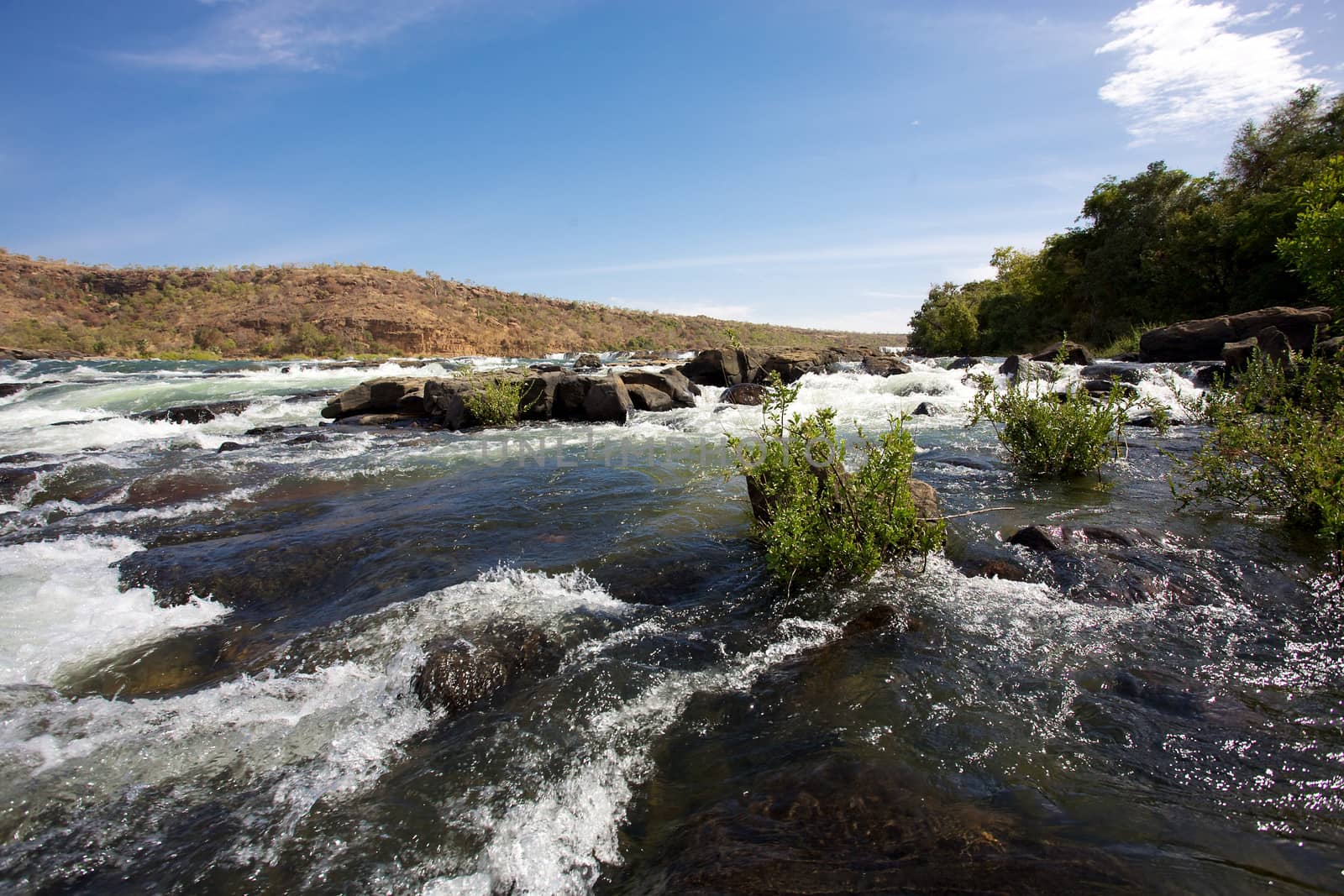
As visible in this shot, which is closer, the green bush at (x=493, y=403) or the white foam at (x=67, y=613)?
the white foam at (x=67, y=613)

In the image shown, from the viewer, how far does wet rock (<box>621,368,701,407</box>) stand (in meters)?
17.5

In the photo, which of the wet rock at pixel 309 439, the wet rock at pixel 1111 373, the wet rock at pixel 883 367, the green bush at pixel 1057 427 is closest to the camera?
the green bush at pixel 1057 427

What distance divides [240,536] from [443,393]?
9245 millimetres

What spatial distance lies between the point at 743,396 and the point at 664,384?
255cm

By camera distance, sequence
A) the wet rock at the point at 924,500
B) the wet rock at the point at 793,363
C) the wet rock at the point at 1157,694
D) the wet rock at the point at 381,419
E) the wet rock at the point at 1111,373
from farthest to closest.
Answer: the wet rock at the point at 793,363 < the wet rock at the point at 381,419 < the wet rock at the point at 1111,373 < the wet rock at the point at 924,500 < the wet rock at the point at 1157,694

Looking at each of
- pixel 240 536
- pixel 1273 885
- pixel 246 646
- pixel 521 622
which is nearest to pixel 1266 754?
pixel 1273 885

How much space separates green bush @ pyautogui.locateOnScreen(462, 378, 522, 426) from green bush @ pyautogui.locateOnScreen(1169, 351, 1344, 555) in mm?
12577

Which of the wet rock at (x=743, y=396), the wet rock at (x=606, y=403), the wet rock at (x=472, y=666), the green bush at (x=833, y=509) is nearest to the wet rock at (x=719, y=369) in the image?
the wet rock at (x=743, y=396)

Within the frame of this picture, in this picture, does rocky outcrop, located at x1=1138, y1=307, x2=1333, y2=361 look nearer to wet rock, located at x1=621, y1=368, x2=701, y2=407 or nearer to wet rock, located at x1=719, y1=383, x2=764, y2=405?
wet rock, located at x1=719, y1=383, x2=764, y2=405

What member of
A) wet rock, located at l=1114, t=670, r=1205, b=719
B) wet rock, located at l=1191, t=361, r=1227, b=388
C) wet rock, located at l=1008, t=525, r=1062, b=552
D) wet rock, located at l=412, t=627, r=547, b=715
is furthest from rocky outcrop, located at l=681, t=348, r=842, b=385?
wet rock, located at l=1114, t=670, r=1205, b=719

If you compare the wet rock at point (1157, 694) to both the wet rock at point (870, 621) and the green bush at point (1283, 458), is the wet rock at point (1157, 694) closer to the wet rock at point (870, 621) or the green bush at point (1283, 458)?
the wet rock at point (870, 621)

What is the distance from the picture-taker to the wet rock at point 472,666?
3.44 m

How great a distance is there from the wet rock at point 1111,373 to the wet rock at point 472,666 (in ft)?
52.7

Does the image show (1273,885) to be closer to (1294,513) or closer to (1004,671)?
(1004,671)
